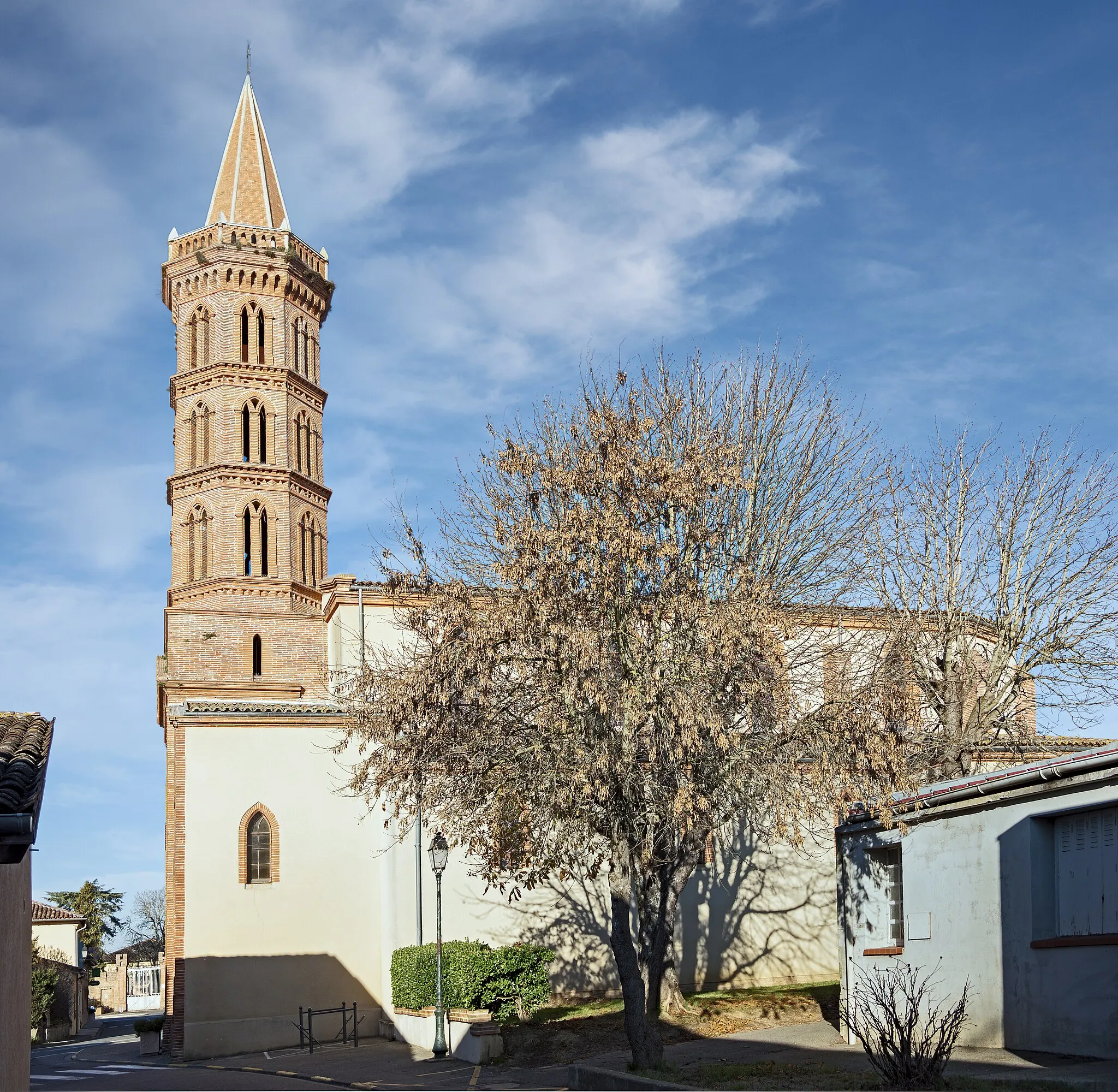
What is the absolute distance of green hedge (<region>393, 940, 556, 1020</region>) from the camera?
21.0m

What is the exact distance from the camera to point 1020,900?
45.2ft

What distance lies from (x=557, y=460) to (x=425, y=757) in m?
4.15

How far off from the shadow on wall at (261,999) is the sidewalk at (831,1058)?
9.22 m

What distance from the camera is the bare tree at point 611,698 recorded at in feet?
46.1

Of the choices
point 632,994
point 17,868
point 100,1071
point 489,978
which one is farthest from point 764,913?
point 17,868

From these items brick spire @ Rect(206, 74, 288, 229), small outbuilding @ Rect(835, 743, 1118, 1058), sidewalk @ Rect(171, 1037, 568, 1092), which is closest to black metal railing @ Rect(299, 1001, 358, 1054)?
sidewalk @ Rect(171, 1037, 568, 1092)

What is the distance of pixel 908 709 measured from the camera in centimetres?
1680

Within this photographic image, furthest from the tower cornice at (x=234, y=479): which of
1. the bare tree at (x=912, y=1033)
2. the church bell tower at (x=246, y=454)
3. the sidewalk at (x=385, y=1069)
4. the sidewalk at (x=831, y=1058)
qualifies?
the bare tree at (x=912, y=1033)

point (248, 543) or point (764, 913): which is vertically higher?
point (248, 543)

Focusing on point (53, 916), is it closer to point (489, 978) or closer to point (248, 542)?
point (248, 542)

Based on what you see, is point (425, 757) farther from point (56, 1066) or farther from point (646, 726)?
point (56, 1066)

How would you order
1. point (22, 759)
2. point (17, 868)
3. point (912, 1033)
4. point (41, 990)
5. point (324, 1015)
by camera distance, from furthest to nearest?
point (41, 990) < point (324, 1015) < point (912, 1033) < point (17, 868) < point (22, 759)

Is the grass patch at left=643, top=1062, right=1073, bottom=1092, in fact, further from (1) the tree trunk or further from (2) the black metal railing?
(2) the black metal railing

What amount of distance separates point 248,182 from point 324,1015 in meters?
28.8
